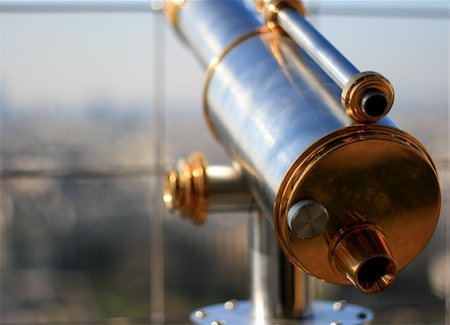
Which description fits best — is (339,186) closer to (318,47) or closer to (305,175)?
(305,175)

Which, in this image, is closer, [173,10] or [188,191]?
[188,191]

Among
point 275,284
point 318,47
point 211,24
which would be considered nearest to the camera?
point 318,47

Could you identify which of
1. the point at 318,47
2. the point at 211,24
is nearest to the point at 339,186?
the point at 318,47

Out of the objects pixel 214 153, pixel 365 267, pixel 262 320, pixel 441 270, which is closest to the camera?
pixel 365 267

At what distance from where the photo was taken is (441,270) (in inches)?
115

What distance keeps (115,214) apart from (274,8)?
1.67 metres

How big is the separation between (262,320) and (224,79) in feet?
1.03

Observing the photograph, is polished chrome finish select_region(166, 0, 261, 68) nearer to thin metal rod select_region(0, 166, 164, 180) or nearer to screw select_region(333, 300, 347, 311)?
screw select_region(333, 300, 347, 311)

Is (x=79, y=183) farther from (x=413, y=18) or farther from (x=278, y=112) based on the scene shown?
(x=278, y=112)

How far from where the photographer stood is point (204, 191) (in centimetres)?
132

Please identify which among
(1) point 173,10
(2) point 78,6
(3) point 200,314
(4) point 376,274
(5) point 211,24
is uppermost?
(2) point 78,6

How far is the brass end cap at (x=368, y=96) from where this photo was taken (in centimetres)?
99

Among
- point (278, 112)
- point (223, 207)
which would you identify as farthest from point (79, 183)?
point (278, 112)

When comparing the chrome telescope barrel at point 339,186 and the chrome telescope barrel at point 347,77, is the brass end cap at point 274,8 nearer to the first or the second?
the chrome telescope barrel at point 347,77
